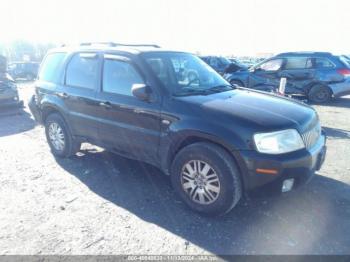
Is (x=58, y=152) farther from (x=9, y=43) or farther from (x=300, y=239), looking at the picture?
A: (x=9, y=43)

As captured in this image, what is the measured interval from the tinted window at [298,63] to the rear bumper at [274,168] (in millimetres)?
8331

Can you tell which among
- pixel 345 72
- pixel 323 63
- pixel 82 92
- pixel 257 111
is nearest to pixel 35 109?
pixel 82 92

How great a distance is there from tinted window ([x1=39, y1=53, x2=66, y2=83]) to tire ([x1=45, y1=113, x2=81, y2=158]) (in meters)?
0.65

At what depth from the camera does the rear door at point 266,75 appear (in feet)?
35.2

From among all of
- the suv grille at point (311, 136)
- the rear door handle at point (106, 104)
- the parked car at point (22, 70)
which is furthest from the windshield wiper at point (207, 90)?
the parked car at point (22, 70)

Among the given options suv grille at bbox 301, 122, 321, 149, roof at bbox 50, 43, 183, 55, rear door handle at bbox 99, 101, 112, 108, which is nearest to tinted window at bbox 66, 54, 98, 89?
roof at bbox 50, 43, 183, 55

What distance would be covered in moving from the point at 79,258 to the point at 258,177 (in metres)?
1.87

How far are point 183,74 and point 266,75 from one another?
302 inches

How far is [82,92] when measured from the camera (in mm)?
4508

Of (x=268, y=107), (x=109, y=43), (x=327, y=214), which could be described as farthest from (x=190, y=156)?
(x=109, y=43)

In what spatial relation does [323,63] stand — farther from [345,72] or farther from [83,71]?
[83,71]

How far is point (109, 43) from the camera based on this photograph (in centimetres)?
467

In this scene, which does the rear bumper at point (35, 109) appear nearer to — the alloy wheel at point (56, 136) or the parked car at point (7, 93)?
the alloy wheel at point (56, 136)

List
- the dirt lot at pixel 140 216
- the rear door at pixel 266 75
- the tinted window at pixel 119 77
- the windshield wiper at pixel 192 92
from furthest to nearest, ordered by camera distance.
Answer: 1. the rear door at pixel 266 75
2. the tinted window at pixel 119 77
3. the windshield wiper at pixel 192 92
4. the dirt lot at pixel 140 216
